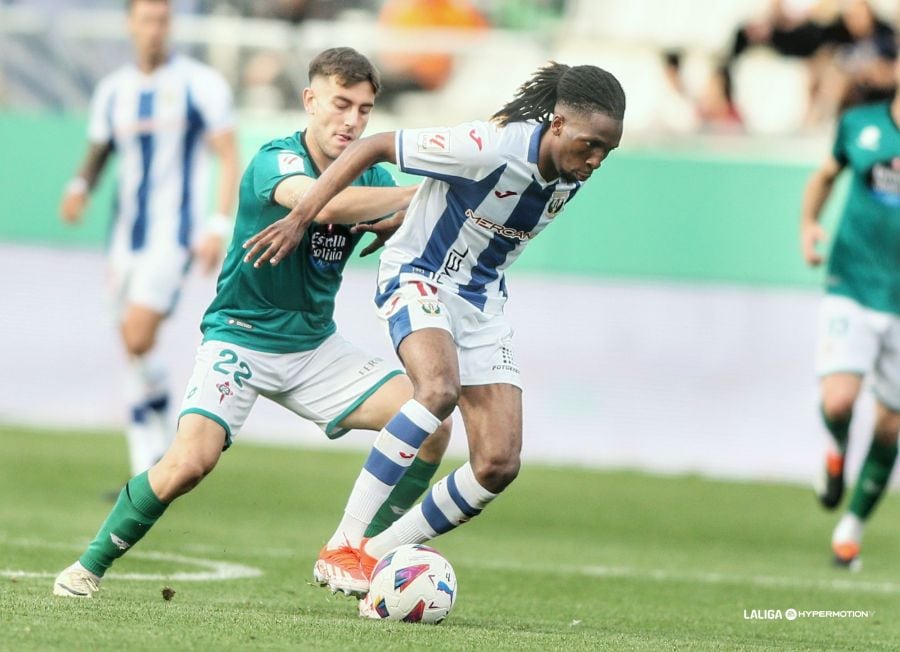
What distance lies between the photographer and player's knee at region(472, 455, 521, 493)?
6305mm

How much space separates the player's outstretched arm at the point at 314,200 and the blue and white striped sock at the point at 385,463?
75 cm

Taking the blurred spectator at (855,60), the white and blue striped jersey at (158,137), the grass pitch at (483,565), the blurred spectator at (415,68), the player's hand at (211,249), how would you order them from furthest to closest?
the blurred spectator at (415,68), the blurred spectator at (855,60), the white and blue striped jersey at (158,137), the player's hand at (211,249), the grass pitch at (483,565)

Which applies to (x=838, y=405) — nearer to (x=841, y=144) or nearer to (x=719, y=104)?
(x=841, y=144)

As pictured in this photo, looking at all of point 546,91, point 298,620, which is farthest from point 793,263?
point 298,620

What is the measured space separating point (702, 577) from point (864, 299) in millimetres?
1992

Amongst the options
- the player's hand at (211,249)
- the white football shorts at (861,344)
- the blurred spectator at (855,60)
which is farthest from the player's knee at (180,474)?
the blurred spectator at (855,60)

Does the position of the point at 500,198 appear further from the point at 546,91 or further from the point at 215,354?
the point at 215,354

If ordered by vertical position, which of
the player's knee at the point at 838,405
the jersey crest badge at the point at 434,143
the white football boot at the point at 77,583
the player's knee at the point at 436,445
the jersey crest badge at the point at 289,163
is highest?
the jersey crest badge at the point at 434,143

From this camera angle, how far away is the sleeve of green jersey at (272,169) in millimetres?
6340

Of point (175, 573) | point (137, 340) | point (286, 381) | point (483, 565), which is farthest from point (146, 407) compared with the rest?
point (286, 381)

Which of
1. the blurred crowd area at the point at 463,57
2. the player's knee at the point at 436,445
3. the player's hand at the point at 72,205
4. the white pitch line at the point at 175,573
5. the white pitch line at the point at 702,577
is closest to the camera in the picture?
the player's knee at the point at 436,445

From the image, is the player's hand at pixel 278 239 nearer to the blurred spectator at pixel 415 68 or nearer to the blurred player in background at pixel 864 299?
the blurred player in background at pixel 864 299

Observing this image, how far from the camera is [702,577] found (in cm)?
873

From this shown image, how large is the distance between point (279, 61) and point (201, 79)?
356 cm
